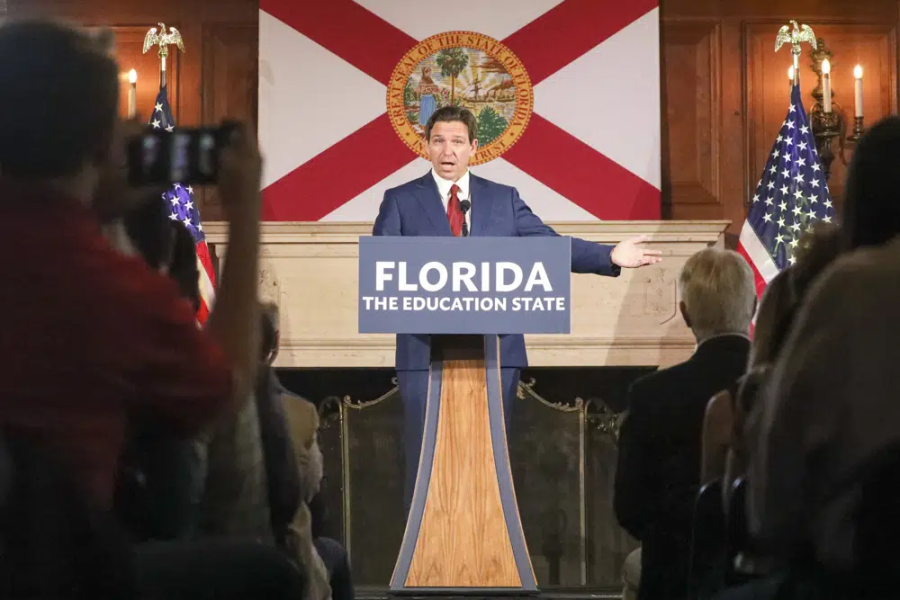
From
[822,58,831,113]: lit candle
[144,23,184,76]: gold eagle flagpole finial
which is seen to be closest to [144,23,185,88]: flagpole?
[144,23,184,76]: gold eagle flagpole finial

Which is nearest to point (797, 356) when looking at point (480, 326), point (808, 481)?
point (808, 481)

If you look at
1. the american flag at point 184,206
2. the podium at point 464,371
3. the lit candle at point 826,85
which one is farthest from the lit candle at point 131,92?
the lit candle at point 826,85

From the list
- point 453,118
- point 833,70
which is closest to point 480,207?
point 453,118

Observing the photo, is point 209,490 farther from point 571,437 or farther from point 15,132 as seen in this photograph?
point 571,437

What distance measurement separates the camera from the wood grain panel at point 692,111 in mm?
4895

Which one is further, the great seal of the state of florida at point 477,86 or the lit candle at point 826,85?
the great seal of the state of florida at point 477,86

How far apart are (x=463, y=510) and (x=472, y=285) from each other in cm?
59

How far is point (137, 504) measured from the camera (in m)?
0.90

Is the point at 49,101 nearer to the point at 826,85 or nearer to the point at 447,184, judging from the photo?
the point at 447,184

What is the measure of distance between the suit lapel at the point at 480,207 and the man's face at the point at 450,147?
0.08 metres

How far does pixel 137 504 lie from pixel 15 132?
344 millimetres

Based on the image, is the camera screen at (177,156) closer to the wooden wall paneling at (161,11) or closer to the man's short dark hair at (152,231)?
the man's short dark hair at (152,231)

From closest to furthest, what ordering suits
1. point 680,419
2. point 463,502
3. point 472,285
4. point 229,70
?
point 680,419 < point 472,285 < point 463,502 < point 229,70

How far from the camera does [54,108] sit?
3.03 feet
